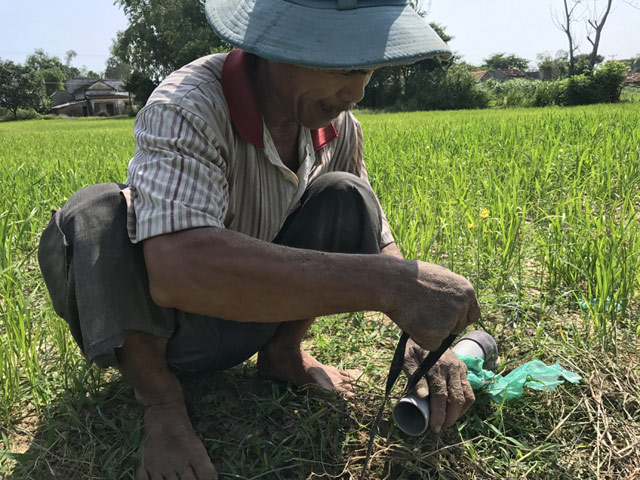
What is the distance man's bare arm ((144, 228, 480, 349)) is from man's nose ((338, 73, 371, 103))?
369mm

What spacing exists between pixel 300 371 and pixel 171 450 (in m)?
0.39

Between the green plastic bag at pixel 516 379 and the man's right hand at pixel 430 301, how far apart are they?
0.40m

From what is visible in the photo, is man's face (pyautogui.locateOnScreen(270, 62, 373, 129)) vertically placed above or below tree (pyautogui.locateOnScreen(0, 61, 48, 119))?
below

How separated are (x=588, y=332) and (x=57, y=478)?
1.43m

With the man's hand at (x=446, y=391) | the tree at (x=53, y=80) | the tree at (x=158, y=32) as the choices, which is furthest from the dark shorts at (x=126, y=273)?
the tree at (x=53, y=80)

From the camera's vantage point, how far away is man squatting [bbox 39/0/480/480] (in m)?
0.90

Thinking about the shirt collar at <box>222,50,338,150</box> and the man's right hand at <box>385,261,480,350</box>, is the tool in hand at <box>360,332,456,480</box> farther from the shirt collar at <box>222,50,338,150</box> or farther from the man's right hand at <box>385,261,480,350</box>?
the shirt collar at <box>222,50,338,150</box>

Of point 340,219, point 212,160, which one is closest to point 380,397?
point 340,219

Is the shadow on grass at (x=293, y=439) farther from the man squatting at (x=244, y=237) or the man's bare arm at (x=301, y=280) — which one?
the man's bare arm at (x=301, y=280)

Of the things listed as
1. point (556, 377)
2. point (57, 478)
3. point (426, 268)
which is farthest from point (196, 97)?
point (556, 377)

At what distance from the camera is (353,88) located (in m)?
1.04

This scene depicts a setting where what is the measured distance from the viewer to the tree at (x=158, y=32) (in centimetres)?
3331

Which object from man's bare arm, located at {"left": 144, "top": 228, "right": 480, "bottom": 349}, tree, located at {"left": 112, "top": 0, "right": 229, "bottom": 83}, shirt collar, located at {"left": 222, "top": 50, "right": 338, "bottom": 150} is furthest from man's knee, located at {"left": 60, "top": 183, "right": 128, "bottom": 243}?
tree, located at {"left": 112, "top": 0, "right": 229, "bottom": 83}

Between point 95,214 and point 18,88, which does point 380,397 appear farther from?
point 18,88
